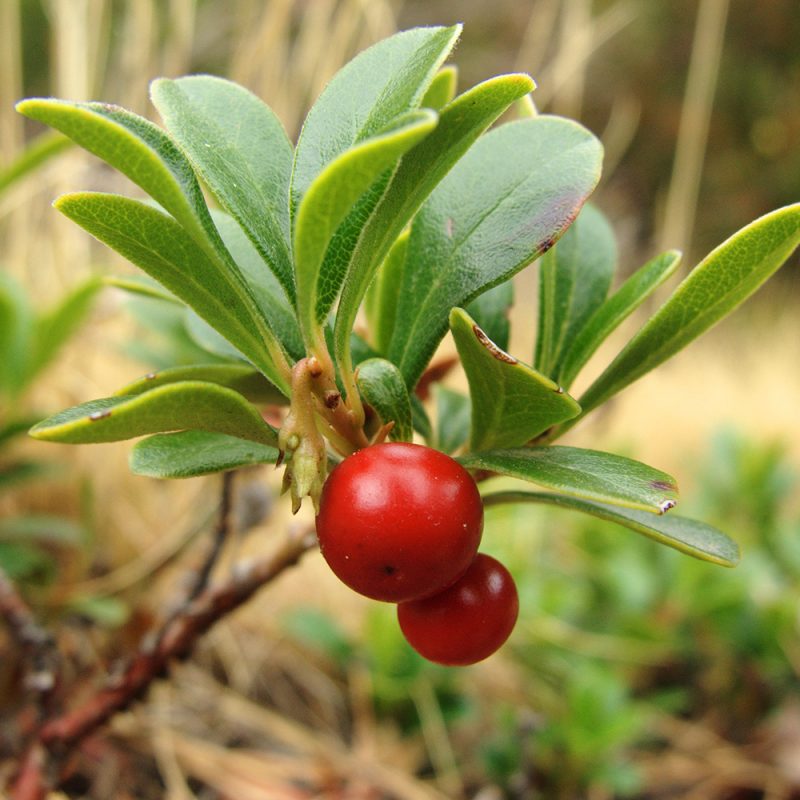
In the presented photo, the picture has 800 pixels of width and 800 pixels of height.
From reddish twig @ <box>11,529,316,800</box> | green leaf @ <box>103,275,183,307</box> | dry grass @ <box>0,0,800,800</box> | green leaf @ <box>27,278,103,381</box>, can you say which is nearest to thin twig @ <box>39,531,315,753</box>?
reddish twig @ <box>11,529,316,800</box>

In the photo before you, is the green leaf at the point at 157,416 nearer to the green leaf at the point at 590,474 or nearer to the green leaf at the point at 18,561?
the green leaf at the point at 590,474

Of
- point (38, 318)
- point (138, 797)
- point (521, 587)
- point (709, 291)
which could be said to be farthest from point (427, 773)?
point (709, 291)

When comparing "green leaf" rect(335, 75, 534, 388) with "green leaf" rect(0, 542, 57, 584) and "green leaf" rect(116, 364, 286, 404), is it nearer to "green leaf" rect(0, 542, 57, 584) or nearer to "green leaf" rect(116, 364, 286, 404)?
"green leaf" rect(116, 364, 286, 404)

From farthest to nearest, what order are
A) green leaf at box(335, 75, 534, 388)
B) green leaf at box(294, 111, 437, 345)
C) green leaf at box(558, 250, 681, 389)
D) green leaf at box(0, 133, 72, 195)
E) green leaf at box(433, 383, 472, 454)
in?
green leaf at box(0, 133, 72, 195)
green leaf at box(433, 383, 472, 454)
green leaf at box(558, 250, 681, 389)
green leaf at box(335, 75, 534, 388)
green leaf at box(294, 111, 437, 345)

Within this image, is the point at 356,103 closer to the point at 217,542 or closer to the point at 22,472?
the point at 217,542

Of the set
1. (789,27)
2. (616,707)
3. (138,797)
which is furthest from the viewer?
(789,27)

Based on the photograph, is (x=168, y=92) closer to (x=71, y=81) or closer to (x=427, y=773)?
(x=427, y=773)

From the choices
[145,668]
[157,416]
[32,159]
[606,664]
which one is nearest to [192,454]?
[157,416]
